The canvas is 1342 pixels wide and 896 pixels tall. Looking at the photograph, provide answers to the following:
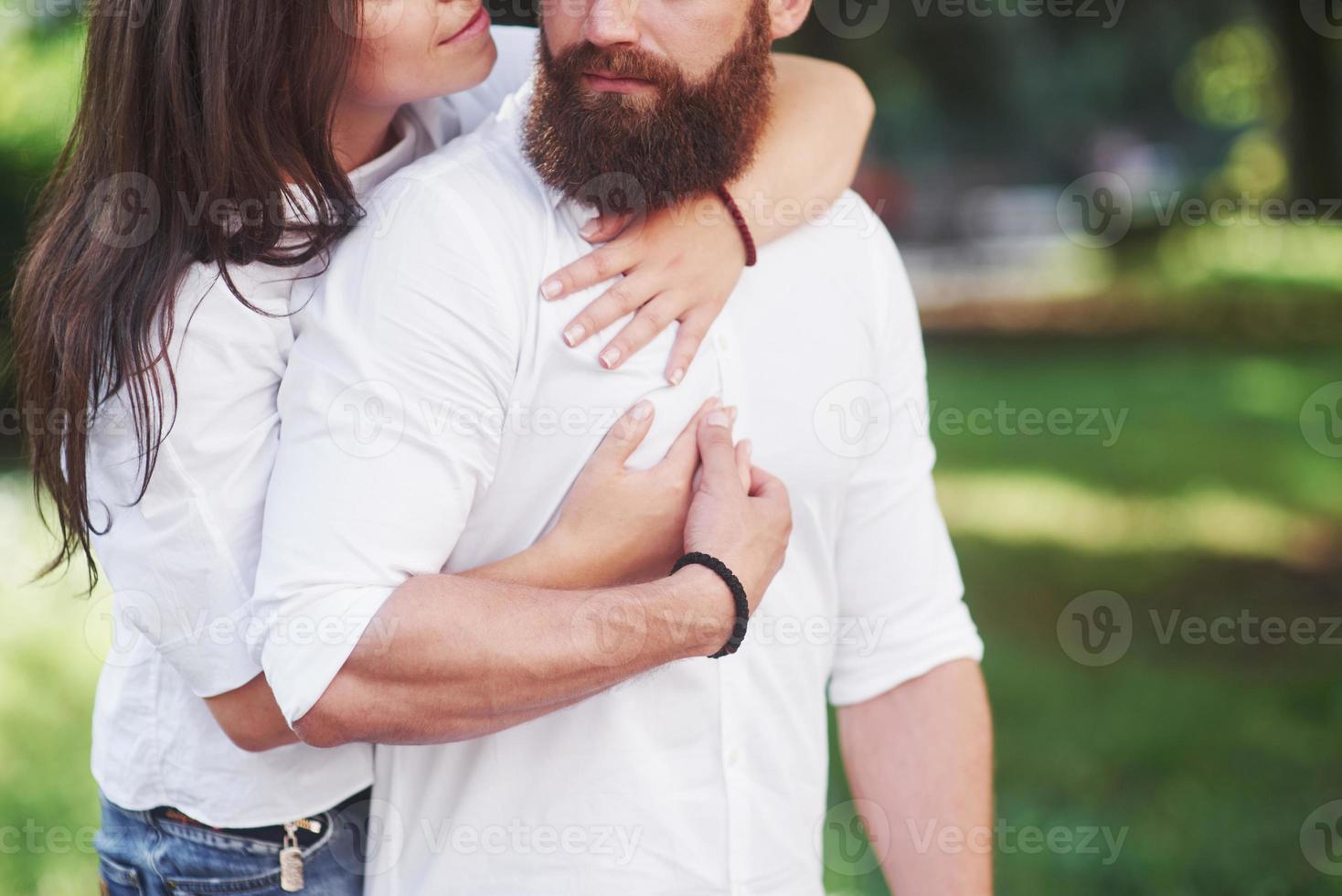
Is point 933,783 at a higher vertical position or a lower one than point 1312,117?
higher

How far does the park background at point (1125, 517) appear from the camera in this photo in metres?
4.56

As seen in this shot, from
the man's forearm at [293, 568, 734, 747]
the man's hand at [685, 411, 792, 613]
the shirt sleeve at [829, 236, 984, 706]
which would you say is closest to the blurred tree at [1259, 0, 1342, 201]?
the shirt sleeve at [829, 236, 984, 706]

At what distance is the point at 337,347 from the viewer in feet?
5.84

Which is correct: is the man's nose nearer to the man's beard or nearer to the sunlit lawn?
the man's beard

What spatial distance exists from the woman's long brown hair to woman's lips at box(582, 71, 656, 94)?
0.36 metres

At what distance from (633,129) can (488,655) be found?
83 cm

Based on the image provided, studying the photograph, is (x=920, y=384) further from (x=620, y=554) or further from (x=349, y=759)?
(x=349, y=759)

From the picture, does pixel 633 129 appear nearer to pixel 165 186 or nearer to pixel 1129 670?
pixel 165 186

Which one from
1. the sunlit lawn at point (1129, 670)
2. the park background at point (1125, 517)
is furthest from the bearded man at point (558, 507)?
the sunlit lawn at point (1129, 670)

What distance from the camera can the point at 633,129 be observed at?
2035 millimetres

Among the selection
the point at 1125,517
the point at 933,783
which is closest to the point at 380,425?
the point at 933,783

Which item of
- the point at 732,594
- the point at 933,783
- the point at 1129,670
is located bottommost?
the point at 1129,670

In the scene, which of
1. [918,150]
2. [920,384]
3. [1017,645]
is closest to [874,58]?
[1017,645]

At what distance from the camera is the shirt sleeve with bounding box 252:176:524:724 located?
1.67 meters
